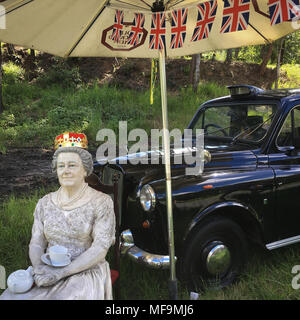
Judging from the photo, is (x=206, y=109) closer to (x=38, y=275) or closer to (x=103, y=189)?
(x=103, y=189)

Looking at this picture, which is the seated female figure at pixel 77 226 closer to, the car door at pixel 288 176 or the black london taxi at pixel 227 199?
the black london taxi at pixel 227 199

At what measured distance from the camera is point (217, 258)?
9.20 ft

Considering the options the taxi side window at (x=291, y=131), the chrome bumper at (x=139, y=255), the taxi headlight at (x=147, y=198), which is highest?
the taxi side window at (x=291, y=131)

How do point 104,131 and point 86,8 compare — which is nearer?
point 86,8

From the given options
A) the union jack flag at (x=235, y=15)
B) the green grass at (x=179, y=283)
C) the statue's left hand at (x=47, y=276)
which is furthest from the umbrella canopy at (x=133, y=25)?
the green grass at (x=179, y=283)

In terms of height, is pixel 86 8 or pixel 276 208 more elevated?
pixel 86 8

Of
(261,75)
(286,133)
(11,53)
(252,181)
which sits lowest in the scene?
(252,181)

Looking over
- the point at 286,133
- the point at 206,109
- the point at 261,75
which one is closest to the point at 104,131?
the point at 206,109

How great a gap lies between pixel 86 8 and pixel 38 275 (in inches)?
73.6

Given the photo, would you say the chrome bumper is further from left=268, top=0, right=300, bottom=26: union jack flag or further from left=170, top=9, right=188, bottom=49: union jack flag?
left=268, top=0, right=300, bottom=26: union jack flag

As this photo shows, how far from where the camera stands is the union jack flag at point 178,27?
237cm

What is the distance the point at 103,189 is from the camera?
257 cm

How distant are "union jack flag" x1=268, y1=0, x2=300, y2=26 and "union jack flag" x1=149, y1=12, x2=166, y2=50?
2.45 feet
